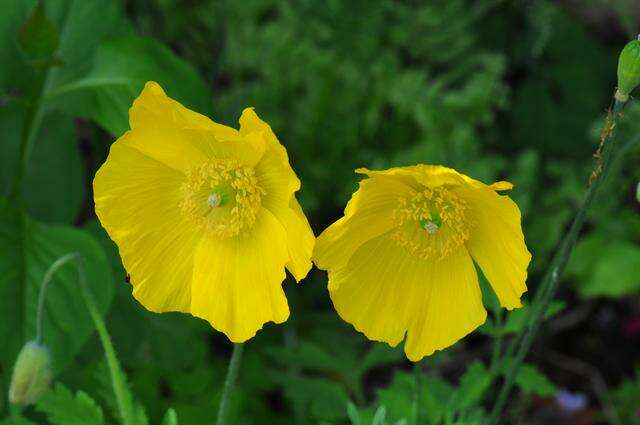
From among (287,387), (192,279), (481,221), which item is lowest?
(287,387)

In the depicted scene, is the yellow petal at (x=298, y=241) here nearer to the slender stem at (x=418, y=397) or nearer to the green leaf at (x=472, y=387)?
the slender stem at (x=418, y=397)

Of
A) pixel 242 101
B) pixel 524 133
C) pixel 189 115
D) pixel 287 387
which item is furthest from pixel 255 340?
pixel 189 115

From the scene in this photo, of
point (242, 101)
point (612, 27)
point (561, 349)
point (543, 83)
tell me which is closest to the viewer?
point (242, 101)

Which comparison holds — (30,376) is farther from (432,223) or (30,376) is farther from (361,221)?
(432,223)

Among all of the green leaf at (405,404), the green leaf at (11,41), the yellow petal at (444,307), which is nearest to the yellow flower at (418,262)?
the yellow petal at (444,307)

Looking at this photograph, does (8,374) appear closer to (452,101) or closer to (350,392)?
(350,392)
